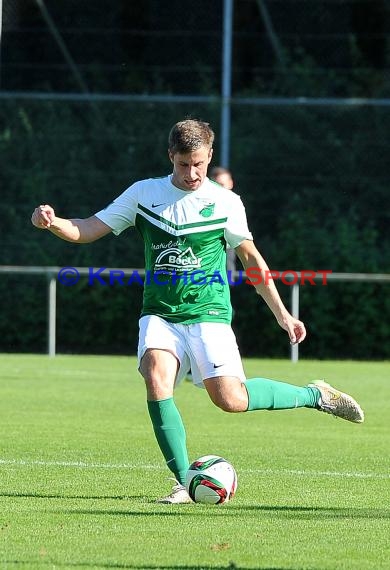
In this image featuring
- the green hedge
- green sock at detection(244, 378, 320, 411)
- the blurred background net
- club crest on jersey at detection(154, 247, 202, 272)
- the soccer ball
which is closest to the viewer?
the soccer ball

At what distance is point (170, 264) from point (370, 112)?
1325 cm

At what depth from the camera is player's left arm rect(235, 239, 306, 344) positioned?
6.88 meters

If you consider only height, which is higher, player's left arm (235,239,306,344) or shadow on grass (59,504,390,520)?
player's left arm (235,239,306,344)

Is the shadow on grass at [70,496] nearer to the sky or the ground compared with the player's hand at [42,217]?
nearer to the ground

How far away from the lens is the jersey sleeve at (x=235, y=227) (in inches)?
270

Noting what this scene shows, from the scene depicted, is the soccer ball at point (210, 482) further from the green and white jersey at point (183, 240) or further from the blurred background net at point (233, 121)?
the blurred background net at point (233, 121)

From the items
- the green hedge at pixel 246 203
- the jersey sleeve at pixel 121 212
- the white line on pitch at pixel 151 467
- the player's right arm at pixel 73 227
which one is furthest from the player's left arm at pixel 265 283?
the green hedge at pixel 246 203

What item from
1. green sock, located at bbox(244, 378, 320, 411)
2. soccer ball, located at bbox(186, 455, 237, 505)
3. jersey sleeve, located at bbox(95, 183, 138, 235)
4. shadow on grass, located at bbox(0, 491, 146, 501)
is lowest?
shadow on grass, located at bbox(0, 491, 146, 501)

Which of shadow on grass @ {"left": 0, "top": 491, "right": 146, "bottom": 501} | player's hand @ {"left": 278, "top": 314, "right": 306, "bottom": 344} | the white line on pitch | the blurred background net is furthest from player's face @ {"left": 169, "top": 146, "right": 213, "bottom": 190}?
the blurred background net

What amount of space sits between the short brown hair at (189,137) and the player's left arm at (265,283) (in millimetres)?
653

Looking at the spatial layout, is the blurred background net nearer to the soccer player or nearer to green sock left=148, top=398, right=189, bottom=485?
the soccer player

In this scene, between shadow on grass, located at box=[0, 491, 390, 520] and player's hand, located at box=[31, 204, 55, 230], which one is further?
player's hand, located at box=[31, 204, 55, 230]

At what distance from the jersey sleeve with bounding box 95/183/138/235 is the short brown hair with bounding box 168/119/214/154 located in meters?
0.41

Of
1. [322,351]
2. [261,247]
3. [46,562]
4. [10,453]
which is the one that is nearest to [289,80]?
[261,247]
